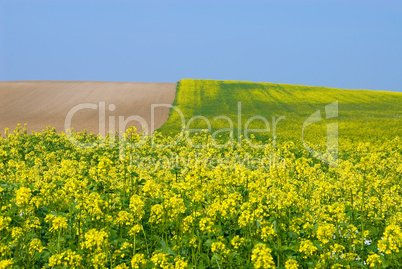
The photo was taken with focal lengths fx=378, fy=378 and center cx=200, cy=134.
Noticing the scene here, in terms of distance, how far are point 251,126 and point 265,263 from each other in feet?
102

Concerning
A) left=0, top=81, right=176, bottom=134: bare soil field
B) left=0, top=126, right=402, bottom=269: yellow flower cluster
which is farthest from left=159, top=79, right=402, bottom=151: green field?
left=0, top=126, right=402, bottom=269: yellow flower cluster

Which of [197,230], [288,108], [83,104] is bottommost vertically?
[197,230]

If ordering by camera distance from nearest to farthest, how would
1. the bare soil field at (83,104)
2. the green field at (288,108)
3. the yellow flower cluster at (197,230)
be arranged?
the yellow flower cluster at (197,230)
the green field at (288,108)
the bare soil field at (83,104)

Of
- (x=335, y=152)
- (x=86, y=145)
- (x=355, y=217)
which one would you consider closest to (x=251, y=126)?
A: (x=335, y=152)

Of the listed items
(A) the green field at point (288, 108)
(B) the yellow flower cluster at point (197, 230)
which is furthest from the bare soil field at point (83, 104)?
(B) the yellow flower cluster at point (197, 230)

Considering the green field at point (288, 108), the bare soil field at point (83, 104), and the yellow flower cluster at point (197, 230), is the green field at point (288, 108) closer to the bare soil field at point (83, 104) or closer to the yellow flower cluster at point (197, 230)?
the bare soil field at point (83, 104)

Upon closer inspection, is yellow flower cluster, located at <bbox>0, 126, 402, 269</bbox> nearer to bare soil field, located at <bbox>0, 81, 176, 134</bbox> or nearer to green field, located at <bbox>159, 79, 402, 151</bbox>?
green field, located at <bbox>159, 79, 402, 151</bbox>

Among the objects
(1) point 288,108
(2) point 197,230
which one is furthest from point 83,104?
(2) point 197,230

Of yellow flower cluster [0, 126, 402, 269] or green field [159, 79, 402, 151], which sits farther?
green field [159, 79, 402, 151]

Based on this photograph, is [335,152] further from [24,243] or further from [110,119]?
[110,119]

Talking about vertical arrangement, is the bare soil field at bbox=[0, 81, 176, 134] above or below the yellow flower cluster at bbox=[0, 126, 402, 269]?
above

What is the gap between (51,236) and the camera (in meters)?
7.03

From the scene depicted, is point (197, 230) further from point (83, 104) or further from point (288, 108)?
point (83, 104)

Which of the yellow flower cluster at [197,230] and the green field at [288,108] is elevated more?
the green field at [288,108]
